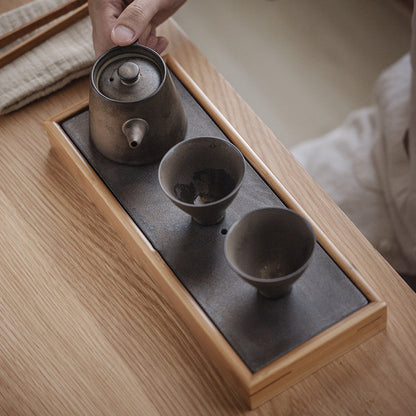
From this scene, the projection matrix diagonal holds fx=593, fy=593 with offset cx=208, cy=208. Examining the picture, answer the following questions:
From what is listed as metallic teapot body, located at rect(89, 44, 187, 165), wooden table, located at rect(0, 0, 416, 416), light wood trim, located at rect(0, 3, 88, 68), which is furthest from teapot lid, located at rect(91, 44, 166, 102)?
light wood trim, located at rect(0, 3, 88, 68)

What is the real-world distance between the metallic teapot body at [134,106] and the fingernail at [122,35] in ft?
0.07

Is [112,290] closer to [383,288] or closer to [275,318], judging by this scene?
[275,318]

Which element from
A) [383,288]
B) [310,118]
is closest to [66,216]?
[383,288]

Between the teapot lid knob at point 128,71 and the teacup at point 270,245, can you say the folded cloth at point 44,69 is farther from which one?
the teacup at point 270,245

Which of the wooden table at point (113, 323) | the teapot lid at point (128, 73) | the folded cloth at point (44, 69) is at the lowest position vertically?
the wooden table at point (113, 323)

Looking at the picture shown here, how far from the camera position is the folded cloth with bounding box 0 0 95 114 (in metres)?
1.10

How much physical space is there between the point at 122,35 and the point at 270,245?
0.41 meters

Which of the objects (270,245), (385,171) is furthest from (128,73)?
(385,171)

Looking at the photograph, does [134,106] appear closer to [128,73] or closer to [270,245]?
[128,73]

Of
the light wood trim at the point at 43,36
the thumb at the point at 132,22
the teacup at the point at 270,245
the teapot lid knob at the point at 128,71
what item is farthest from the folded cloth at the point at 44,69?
the teacup at the point at 270,245

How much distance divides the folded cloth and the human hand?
80 mm

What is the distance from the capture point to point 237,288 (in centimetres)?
82

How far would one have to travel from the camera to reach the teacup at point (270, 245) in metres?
0.76

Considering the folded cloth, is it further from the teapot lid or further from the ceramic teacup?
the ceramic teacup
